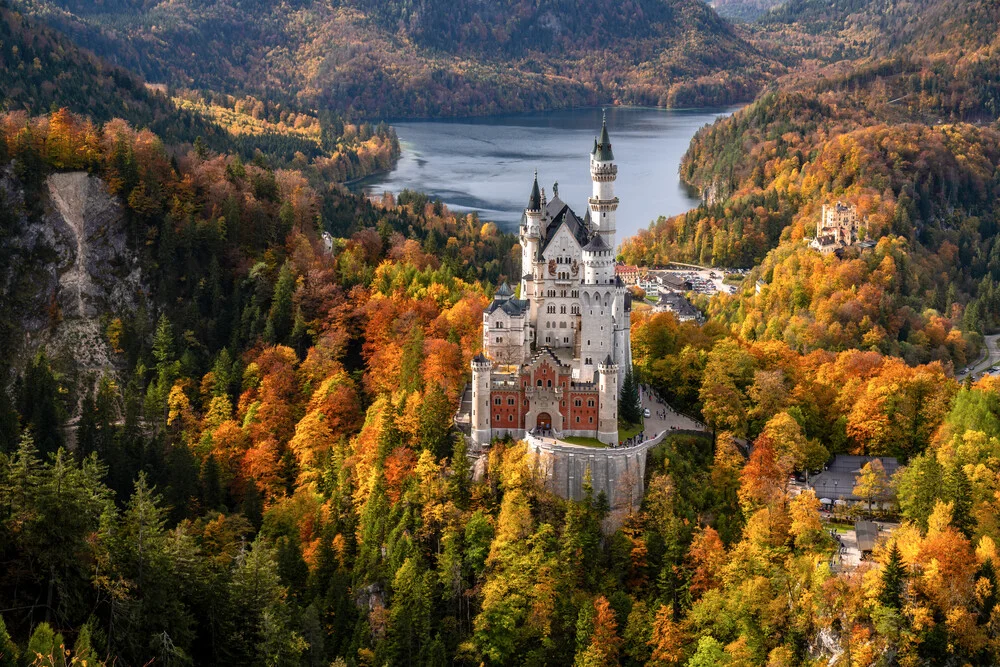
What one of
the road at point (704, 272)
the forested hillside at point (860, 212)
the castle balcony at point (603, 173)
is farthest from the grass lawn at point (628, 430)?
the road at point (704, 272)

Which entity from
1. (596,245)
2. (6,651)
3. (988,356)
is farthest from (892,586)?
(988,356)

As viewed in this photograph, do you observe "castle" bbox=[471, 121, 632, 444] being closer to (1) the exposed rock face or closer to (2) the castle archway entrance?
(2) the castle archway entrance

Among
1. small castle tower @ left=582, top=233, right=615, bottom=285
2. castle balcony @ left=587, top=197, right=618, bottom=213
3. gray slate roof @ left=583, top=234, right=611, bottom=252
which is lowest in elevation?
small castle tower @ left=582, top=233, right=615, bottom=285

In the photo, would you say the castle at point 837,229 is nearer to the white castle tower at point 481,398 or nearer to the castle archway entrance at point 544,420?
the castle archway entrance at point 544,420

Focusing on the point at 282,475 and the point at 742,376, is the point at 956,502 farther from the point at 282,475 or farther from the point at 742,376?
the point at 282,475

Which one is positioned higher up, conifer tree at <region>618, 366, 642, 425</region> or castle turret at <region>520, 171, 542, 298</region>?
castle turret at <region>520, 171, 542, 298</region>

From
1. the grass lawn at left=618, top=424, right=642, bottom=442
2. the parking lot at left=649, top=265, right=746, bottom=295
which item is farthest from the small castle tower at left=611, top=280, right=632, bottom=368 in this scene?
the parking lot at left=649, top=265, right=746, bottom=295

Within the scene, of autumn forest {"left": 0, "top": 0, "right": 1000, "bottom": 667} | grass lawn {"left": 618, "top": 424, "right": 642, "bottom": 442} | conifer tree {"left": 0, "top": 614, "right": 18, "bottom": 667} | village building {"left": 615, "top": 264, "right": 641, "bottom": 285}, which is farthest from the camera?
village building {"left": 615, "top": 264, "right": 641, "bottom": 285}

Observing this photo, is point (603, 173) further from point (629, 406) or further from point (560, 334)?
point (629, 406)
